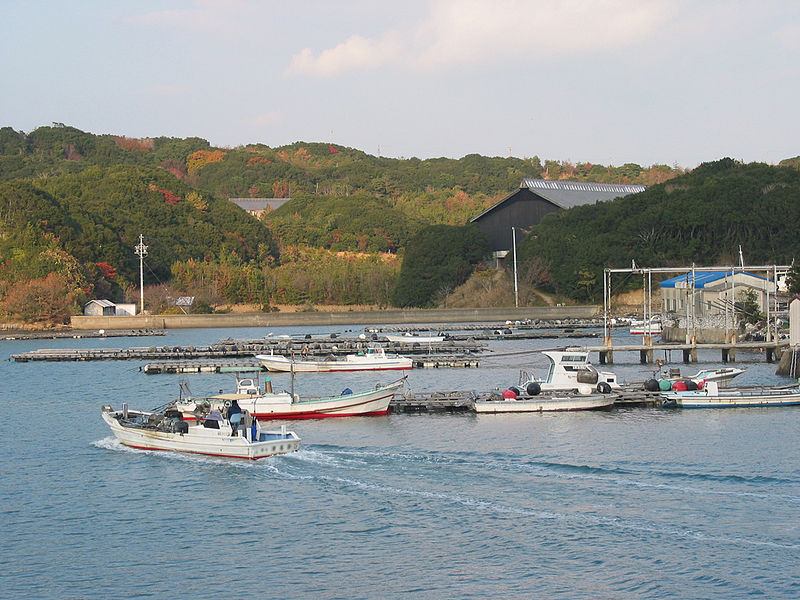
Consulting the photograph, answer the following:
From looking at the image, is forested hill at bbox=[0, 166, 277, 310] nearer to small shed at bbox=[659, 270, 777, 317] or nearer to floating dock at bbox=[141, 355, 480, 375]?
floating dock at bbox=[141, 355, 480, 375]

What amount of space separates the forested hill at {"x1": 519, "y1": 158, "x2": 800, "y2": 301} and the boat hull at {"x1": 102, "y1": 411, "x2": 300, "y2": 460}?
82.6 meters

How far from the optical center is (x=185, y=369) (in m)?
61.2

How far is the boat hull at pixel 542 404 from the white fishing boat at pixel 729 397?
332cm

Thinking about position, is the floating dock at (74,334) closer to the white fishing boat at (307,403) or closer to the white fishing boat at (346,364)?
the white fishing boat at (346,364)

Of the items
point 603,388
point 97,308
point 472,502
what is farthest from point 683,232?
point 472,502

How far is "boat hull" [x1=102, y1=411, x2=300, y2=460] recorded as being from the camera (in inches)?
1160

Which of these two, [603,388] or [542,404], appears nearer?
[542,404]

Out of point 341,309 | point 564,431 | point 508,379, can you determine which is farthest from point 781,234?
point 564,431

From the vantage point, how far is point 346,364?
57.7 m

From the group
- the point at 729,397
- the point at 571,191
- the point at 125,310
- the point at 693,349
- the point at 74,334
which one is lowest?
the point at 729,397

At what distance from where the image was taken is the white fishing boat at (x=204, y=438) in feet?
96.8

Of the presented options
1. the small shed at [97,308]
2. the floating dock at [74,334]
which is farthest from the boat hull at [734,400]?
the small shed at [97,308]

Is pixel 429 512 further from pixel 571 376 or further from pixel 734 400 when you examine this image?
pixel 734 400

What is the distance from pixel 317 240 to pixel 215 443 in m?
132
